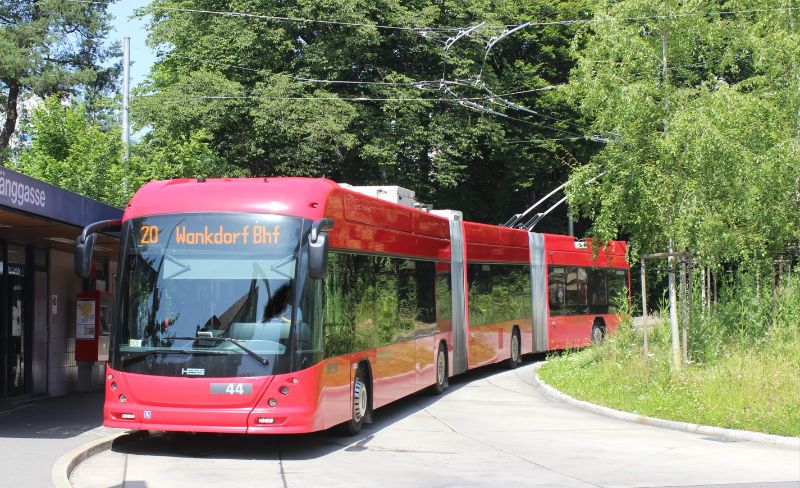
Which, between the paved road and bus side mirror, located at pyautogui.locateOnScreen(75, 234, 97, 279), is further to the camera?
bus side mirror, located at pyautogui.locateOnScreen(75, 234, 97, 279)

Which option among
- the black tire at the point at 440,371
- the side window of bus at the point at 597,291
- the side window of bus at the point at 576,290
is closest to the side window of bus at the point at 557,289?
the side window of bus at the point at 576,290

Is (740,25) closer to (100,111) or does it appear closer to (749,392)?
(749,392)

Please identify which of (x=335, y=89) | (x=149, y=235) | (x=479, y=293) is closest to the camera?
(x=149, y=235)

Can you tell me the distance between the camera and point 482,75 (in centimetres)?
3797

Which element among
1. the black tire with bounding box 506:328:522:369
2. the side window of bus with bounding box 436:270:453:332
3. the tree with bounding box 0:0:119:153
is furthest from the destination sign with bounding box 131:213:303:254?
the tree with bounding box 0:0:119:153

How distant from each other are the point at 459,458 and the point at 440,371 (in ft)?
22.6

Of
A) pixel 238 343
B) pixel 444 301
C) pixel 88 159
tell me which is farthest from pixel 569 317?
pixel 238 343

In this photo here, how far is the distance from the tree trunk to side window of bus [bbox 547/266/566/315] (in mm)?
31998

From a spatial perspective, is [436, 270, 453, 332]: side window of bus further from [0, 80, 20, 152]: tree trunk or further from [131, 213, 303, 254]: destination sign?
[0, 80, 20, 152]: tree trunk

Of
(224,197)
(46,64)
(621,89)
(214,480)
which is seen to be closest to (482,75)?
(621,89)

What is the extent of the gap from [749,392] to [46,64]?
43.2m

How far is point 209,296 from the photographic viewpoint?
37.0 ft

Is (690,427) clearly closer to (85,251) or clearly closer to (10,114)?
(85,251)

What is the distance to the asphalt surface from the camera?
9594mm
